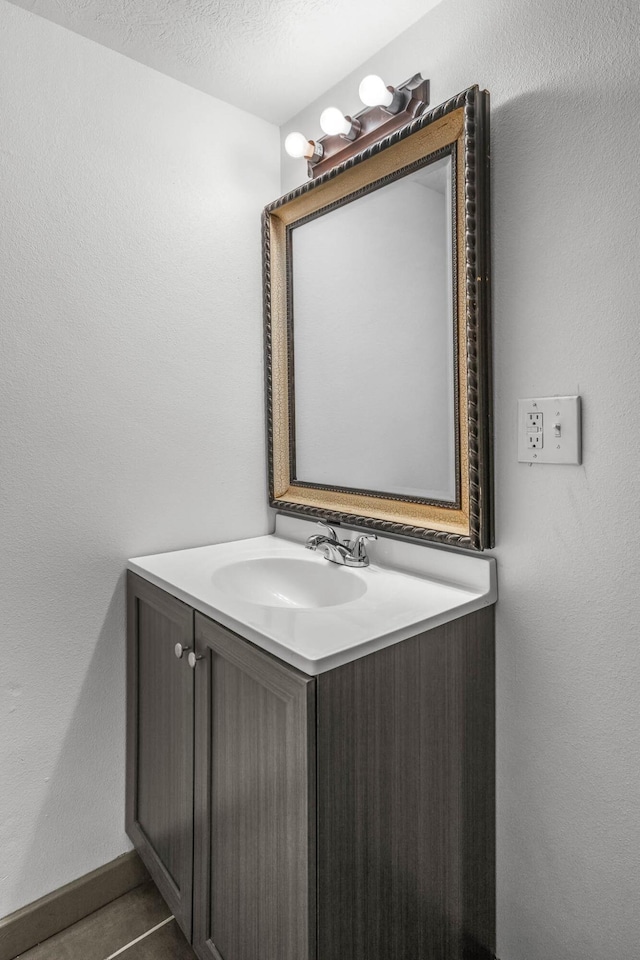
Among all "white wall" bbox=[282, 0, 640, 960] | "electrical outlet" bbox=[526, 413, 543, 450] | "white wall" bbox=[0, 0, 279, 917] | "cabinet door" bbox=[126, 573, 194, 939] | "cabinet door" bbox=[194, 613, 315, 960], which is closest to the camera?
"cabinet door" bbox=[194, 613, 315, 960]

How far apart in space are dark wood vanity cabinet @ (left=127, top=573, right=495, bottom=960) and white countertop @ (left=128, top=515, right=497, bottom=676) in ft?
0.10

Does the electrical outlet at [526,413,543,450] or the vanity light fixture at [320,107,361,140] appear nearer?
the electrical outlet at [526,413,543,450]

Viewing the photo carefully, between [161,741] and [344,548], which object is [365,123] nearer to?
[344,548]

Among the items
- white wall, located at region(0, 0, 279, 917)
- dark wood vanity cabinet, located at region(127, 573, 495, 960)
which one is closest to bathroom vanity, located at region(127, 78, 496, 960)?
dark wood vanity cabinet, located at region(127, 573, 495, 960)

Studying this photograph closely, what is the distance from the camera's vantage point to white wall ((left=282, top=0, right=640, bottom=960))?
970 millimetres

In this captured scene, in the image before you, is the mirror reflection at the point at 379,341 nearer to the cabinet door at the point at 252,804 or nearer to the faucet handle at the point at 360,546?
the faucet handle at the point at 360,546

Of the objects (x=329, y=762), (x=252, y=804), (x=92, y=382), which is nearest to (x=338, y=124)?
(x=92, y=382)

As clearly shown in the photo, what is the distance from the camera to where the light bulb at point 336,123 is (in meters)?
1.39

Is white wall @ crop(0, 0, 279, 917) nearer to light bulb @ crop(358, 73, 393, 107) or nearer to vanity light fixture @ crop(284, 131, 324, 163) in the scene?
vanity light fixture @ crop(284, 131, 324, 163)

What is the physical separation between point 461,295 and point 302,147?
27.8 inches

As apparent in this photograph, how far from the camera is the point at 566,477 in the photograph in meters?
1.06

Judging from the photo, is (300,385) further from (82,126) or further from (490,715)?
(490,715)

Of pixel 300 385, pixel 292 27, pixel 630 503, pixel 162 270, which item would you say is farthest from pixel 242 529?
pixel 292 27

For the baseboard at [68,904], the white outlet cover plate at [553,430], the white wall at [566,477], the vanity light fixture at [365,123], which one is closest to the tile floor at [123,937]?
the baseboard at [68,904]
